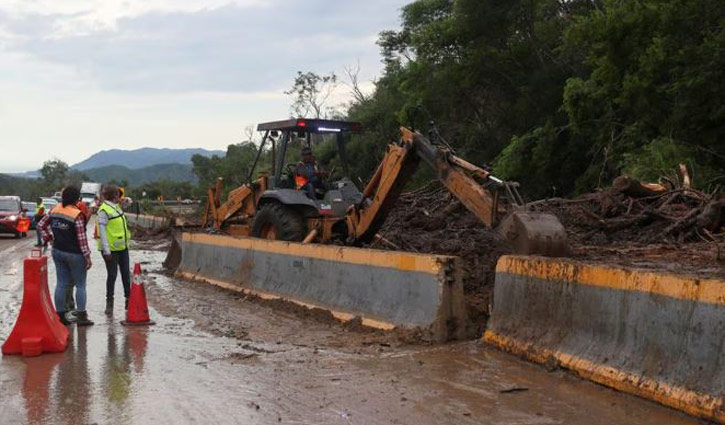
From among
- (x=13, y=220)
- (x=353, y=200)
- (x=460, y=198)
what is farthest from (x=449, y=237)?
(x=13, y=220)

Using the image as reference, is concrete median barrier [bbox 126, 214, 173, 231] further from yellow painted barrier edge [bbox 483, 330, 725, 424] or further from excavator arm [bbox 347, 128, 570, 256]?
yellow painted barrier edge [bbox 483, 330, 725, 424]

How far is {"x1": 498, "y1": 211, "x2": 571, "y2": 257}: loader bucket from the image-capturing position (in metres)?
7.34

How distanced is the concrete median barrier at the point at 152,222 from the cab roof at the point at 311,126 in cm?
1443

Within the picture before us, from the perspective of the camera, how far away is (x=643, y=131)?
20906 mm

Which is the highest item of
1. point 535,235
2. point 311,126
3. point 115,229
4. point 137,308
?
point 311,126

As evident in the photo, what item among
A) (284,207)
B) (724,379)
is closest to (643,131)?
(284,207)

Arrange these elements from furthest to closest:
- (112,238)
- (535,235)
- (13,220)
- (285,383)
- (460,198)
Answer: (13,220), (112,238), (460,198), (535,235), (285,383)

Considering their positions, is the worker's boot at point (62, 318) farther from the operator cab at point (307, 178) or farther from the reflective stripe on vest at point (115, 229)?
the operator cab at point (307, 178)

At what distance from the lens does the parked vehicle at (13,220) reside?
88.4 ft

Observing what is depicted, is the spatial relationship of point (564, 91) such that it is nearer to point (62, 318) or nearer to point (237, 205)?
point (237, 205)

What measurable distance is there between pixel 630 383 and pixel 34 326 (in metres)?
5.60

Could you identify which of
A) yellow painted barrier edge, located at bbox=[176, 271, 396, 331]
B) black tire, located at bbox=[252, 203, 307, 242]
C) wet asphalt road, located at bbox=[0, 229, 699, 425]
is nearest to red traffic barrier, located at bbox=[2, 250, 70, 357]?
wet asphalt road, located at bbox=[0, 229, 699, 425]

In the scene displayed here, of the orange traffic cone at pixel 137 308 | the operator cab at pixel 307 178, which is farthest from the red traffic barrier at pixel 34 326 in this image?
the operator cab at pixel 307 178

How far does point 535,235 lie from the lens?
7.36m
